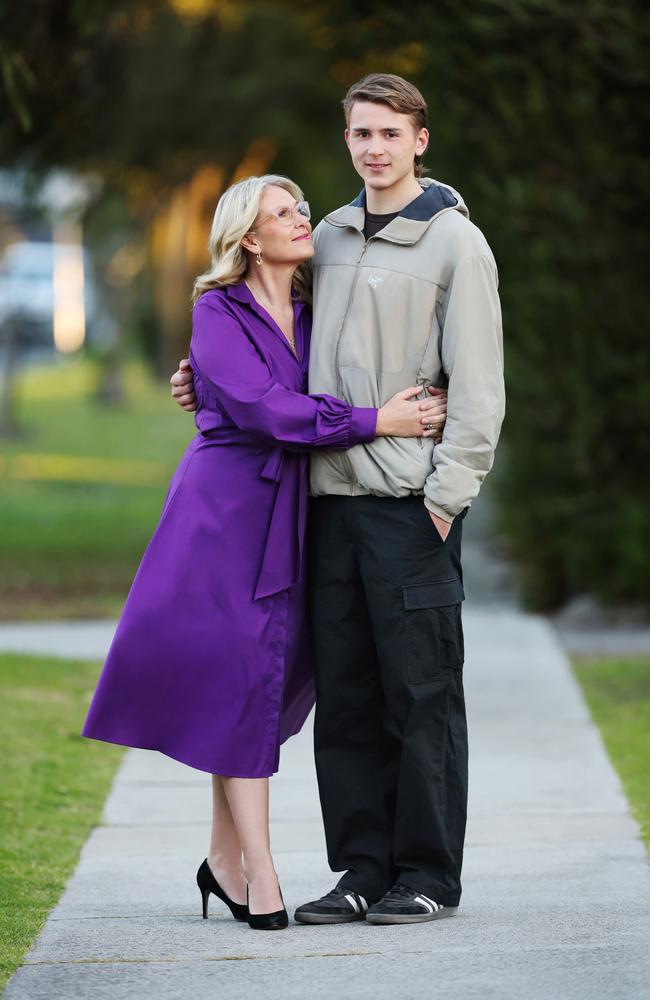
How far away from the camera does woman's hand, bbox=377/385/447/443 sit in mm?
4117

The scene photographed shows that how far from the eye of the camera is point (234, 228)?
4.18 metres

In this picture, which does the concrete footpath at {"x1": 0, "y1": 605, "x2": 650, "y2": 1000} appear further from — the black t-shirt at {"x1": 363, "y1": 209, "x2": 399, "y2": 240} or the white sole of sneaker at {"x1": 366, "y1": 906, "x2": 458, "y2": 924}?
the black t-shirt at {"x1": 363, "y1": 209, "x2": 399, "y2": 240}

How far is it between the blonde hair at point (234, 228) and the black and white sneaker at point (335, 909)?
5.30 ft

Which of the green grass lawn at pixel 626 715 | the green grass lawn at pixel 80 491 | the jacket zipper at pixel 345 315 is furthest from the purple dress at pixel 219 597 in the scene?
the green grass lawn at pixel 80 491

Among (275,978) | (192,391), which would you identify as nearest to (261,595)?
(192,391)

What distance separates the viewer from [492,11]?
31.2ft

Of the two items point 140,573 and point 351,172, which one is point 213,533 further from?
point 351,172

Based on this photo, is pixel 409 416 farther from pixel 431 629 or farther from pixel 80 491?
pixel 80 491

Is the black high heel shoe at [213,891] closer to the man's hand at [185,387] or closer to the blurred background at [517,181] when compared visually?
the man's hand at [185,387]

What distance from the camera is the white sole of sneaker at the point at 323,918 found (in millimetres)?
4246

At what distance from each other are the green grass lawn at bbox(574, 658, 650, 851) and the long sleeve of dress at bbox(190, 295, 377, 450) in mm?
1916

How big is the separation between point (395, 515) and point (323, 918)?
3.47 feet

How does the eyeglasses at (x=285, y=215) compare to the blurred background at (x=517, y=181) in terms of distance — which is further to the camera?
the blurred background at (x=517, y=181)

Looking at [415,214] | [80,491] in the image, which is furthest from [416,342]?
[80,491]
